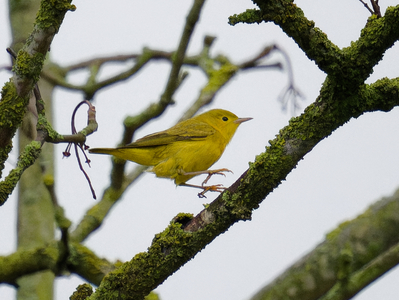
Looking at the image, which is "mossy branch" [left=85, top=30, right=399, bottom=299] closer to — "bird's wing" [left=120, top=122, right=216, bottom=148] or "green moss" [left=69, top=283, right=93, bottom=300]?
"green moss" [left=69, top=283, right=93, bottom=300]

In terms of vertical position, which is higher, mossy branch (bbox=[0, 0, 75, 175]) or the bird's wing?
the bird's wing

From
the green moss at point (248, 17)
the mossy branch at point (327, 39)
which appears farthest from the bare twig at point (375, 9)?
the green moss at point (248, 17)

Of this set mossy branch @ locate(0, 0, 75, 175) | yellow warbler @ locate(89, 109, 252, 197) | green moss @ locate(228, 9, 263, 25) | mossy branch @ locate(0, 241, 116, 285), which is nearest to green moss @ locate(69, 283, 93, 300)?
mossy branch @ locate(0, 241, 116, 285)

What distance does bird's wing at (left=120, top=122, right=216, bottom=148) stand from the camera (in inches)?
239

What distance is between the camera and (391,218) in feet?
9.13

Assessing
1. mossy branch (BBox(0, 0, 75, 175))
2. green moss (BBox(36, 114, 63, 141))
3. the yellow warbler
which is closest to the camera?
mossy branch (BBox(0, 0, 75, 175))

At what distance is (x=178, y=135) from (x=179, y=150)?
0.28 metres

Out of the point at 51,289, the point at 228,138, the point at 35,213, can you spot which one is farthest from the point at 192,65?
the point at 51,289

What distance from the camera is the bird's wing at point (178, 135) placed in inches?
239

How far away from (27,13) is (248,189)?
201 inches

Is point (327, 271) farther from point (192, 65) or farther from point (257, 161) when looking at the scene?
point (192, 65)

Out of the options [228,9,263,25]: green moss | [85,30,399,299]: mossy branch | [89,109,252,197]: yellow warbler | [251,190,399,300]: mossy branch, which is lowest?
[251,190,399,300]: mossy branch

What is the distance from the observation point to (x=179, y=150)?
607 cm

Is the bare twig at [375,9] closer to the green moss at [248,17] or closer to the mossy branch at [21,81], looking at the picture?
the green moss at [248,17]
